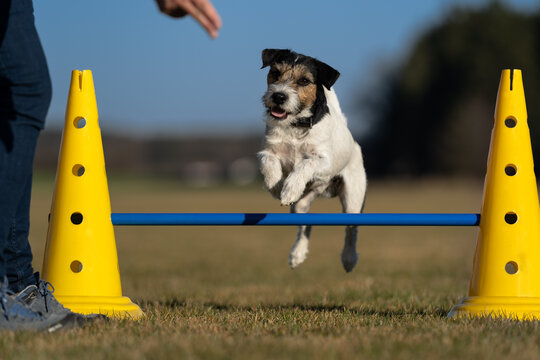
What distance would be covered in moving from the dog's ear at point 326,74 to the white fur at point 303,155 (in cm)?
22

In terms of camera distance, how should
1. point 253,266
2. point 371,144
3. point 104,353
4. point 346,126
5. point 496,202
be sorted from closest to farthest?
point 104,353 → point 496,202 → point 346,126 → point 253,266 → point 371,144

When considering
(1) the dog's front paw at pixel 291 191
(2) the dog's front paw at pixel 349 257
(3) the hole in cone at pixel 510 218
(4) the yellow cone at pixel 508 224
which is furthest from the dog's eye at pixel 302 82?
(3) the hole in cone at pixel 510 218

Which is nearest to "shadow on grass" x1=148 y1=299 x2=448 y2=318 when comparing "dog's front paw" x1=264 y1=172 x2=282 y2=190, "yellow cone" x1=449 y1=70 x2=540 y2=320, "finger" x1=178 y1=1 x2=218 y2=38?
"yellow cone" x1=449 y1=70 x2=540 y2=320

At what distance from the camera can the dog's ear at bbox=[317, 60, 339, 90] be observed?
17.7 feet

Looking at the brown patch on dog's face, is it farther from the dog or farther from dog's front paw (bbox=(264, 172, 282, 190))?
dog's front paw (bbox=(264, 172, 282, 190))

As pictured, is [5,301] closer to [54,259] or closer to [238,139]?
[54,259]

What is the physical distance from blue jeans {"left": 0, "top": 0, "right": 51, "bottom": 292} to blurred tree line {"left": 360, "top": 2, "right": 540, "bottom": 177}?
53388 mm

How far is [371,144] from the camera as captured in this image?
2329 inches

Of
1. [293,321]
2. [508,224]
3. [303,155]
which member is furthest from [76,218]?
[508,224]

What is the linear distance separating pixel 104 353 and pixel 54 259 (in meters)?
1.40

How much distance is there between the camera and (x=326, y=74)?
5445 millimetres

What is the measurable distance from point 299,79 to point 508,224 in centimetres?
185

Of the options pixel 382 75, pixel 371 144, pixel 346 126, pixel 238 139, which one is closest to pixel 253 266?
pixel 346 126

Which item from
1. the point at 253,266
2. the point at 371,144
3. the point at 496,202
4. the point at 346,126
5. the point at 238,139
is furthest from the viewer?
the point at 238,139
